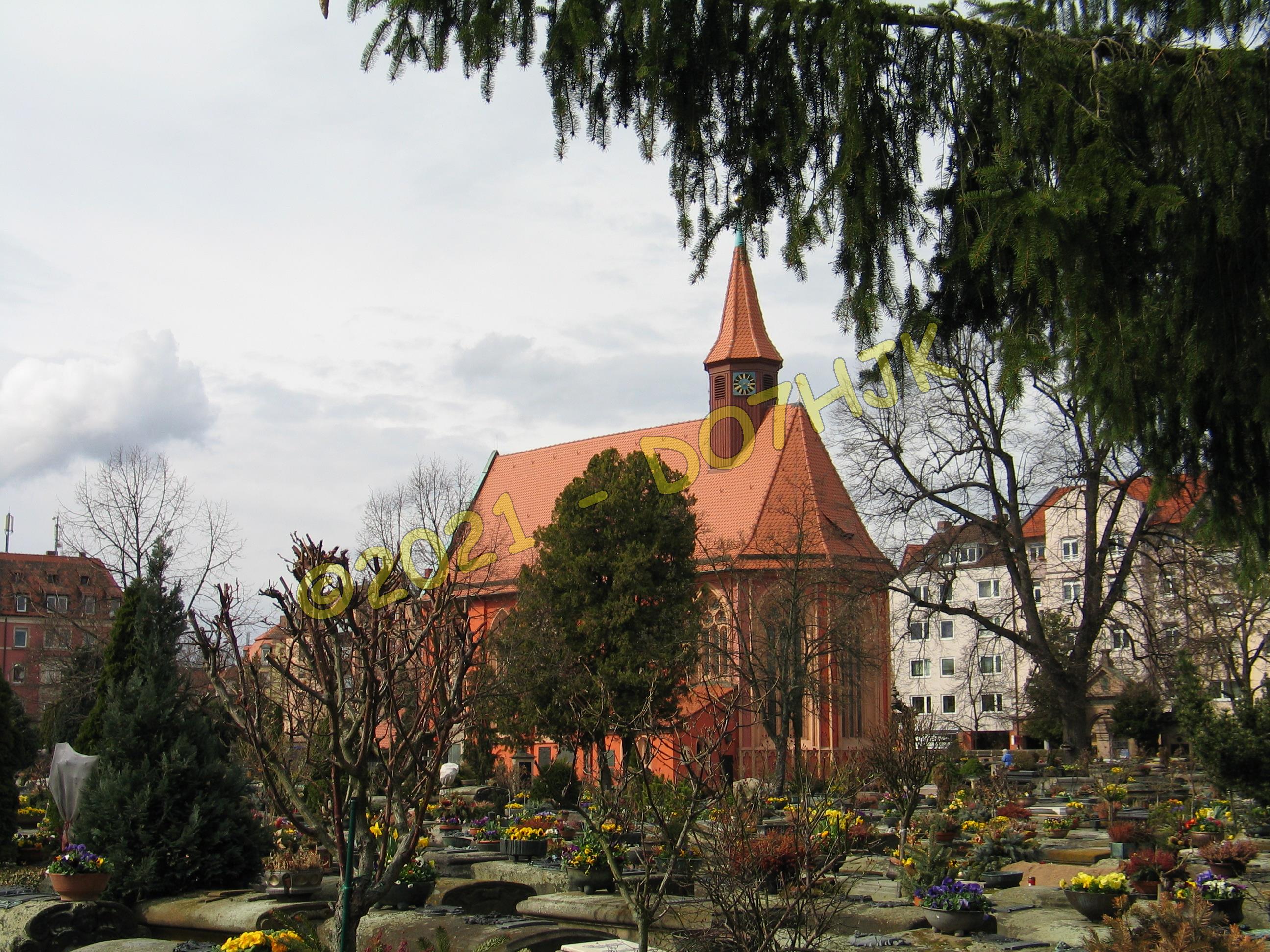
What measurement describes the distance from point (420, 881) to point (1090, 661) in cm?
2081

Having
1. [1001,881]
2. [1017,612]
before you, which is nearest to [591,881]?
[1001,881]

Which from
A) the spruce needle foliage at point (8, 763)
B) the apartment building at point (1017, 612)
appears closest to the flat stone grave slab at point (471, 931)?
the apartment building at point (1017, 612)

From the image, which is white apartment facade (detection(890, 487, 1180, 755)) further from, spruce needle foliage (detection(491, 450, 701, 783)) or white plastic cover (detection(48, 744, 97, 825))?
white plastic cover (detection(48, 744, 97, 825))

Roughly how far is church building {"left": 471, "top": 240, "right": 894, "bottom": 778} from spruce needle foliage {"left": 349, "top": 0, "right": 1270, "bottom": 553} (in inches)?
920

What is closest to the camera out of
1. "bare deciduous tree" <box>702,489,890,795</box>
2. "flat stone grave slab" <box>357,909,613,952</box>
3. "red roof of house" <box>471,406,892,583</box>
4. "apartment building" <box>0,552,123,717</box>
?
"flat stone grave slab" <box>357,909,613,952</box>

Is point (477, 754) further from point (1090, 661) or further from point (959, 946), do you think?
point (959, 946)

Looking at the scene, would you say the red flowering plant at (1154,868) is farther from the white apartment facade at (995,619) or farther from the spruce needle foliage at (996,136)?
the white apartment facade at (995,619)

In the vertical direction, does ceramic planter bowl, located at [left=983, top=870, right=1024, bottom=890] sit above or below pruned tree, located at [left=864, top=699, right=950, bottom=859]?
below

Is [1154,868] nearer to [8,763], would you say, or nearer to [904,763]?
[904,763]

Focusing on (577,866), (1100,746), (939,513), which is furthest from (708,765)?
(1100,746)

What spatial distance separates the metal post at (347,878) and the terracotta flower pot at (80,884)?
26.0ft

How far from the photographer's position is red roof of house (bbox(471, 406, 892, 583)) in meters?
37.5

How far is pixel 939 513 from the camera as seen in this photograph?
28703mm

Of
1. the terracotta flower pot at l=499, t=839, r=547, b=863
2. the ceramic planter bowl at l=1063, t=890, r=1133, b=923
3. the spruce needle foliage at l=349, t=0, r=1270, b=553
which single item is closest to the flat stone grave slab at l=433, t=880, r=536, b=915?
the terracotta flower pot at l=499, t=839, r=547, b=863
